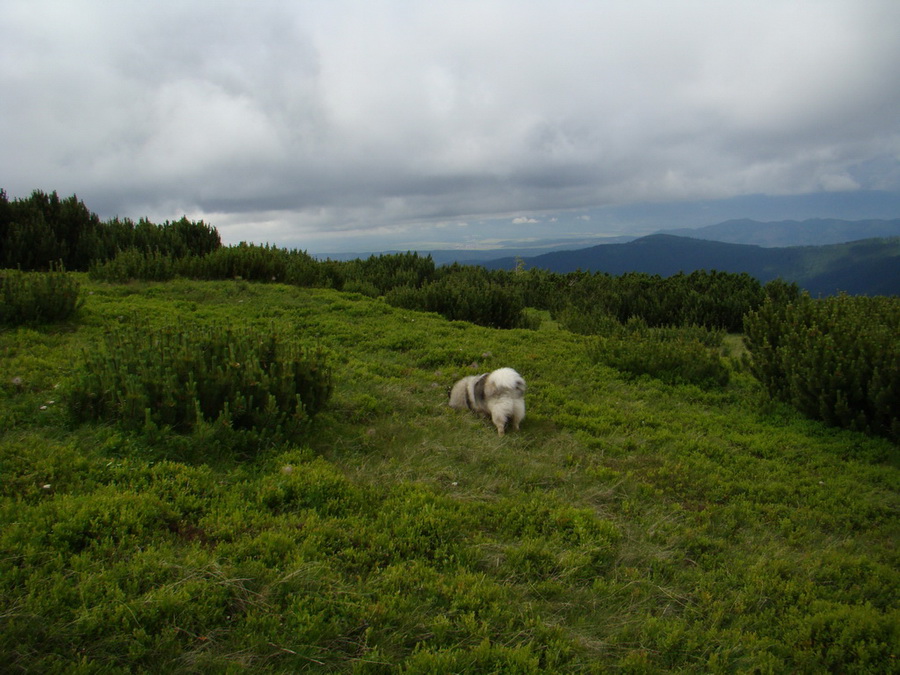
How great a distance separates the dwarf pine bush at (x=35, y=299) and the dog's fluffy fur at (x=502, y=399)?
6.92 metres

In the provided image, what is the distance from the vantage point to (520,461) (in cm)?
541

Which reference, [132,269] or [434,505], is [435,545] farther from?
[132,269]

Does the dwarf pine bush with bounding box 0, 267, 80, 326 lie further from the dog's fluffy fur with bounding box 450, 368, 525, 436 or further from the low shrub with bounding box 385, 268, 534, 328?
the low shrub with bounding box 385, 268, 534, 328

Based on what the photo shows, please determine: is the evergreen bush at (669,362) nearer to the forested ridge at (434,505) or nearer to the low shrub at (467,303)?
the forested ridge at (434,505)

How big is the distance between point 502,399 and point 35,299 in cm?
738

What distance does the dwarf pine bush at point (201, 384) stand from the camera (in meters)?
4.76

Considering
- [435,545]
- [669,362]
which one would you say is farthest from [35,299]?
[669,362]

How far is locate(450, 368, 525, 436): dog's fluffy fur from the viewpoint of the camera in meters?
6.26

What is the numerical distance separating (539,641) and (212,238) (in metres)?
17.4

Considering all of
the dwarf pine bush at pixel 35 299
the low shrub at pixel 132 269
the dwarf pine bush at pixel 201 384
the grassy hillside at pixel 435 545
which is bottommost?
the grassy hillside at pixel 435 545

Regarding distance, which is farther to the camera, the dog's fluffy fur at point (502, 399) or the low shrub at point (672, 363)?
the low shrub at point (672, 363)

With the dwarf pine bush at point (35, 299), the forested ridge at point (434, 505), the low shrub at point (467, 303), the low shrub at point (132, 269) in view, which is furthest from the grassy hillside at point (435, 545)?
the low shrub at point (467, 303)

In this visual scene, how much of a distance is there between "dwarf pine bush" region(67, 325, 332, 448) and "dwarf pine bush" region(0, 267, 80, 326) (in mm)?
3152

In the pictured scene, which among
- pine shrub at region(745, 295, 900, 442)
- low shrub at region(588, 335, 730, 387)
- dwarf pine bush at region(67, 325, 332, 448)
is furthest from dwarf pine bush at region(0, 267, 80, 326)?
pine shrub at region(745, 295, 900, 442)
